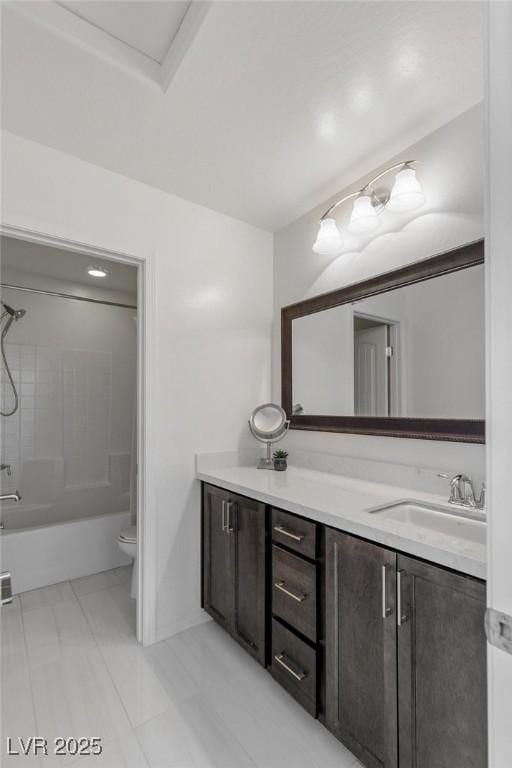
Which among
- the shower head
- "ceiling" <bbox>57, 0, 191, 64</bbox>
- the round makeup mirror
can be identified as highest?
"ceiling" <bbox>57, 0, 191, 64</bbox>

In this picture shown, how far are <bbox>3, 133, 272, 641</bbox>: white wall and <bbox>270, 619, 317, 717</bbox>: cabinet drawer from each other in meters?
0.69

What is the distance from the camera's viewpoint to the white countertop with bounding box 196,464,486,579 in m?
1.02

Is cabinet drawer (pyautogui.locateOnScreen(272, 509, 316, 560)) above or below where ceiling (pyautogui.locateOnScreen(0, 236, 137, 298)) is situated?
below

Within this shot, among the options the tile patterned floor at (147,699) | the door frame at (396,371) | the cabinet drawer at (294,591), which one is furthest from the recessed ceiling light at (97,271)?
the cabinet drawer at (294,591)

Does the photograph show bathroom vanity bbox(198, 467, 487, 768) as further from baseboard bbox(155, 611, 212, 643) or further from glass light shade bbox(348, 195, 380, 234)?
glass light shade bbox(348, 195, 380, 234)

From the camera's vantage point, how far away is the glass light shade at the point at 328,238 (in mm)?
2006

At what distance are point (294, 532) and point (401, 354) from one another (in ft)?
3.06

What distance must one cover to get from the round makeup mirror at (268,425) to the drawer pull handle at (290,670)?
920 mm

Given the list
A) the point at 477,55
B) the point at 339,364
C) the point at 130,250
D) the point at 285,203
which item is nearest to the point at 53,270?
the point at 130,250

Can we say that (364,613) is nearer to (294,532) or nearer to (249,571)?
(294,532)

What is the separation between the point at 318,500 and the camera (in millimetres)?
1501

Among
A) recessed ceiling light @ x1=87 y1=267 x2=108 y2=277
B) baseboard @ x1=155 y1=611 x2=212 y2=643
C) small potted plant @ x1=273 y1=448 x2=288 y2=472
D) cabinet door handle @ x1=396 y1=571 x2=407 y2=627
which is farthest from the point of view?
recessed ceiling light @ x1=87 y1=267 x2=108 y2=277

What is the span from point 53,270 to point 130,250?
1.55 metres

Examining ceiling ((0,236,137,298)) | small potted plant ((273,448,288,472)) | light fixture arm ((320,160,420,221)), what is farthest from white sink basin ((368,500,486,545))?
ceiling ((0,236,137,298))
